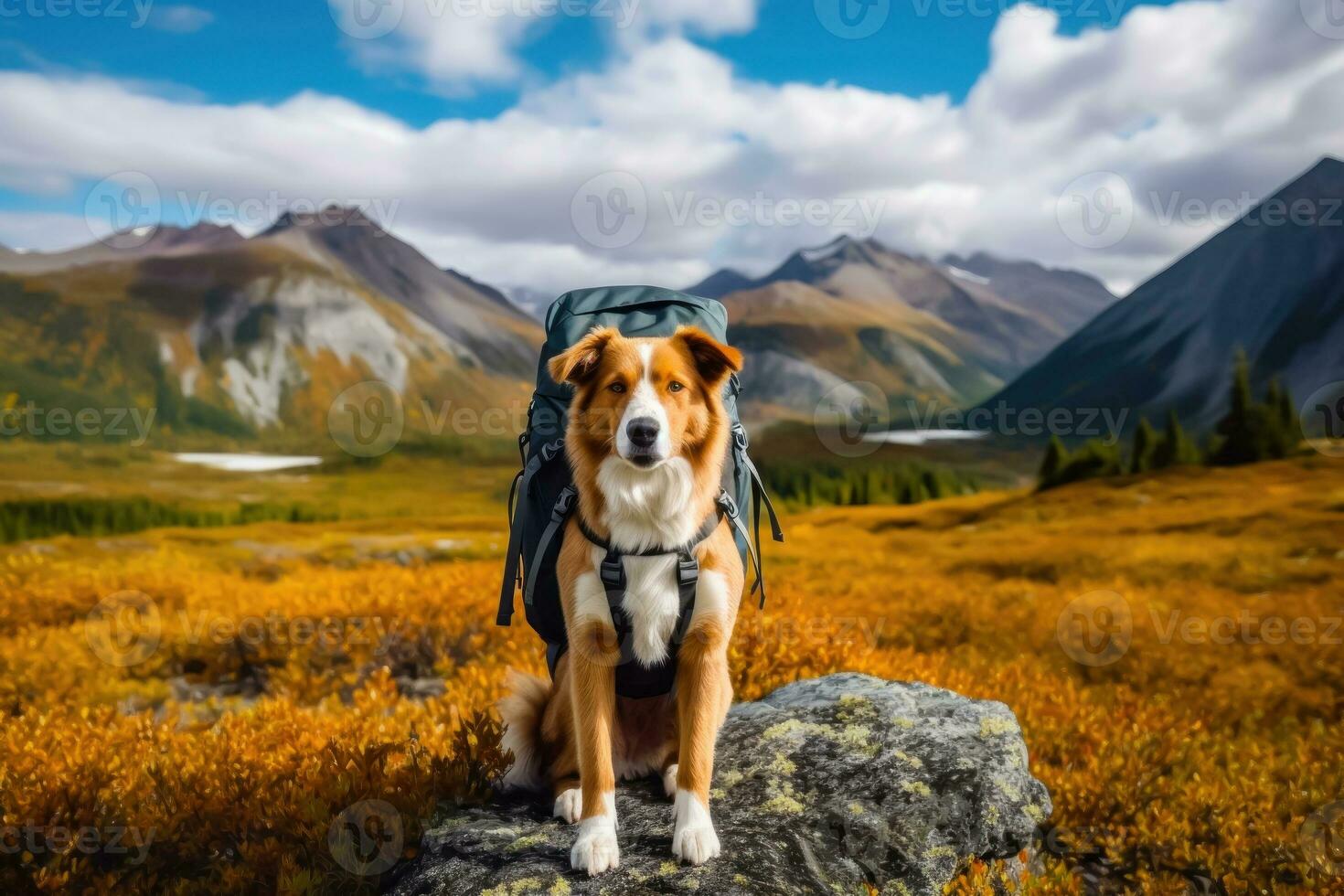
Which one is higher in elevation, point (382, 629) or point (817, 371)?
point (817, 371)

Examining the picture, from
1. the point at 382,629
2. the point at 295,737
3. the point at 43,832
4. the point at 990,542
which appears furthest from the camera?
the point at 990,542

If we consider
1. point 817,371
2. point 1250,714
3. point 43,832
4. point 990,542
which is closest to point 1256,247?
point 817,371

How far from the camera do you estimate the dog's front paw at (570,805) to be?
430 cm

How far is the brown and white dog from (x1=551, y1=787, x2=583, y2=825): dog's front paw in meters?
0.49

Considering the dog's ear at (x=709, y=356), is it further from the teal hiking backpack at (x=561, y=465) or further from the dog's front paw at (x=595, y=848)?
the dog's front paw at (x=595, y=848)

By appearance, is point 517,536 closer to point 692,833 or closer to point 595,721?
point 595,721

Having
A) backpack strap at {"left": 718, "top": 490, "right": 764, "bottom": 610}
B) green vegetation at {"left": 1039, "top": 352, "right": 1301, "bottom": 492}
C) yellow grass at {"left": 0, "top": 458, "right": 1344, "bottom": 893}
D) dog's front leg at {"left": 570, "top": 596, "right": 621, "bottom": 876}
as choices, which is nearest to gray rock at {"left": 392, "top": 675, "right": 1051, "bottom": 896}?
dog's front leg at {"left": 570, "top": 596, "right": 621, "bottom": 876}

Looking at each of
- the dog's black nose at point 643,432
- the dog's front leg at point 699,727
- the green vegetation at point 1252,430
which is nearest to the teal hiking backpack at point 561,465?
the dog's front leg at point 699,727

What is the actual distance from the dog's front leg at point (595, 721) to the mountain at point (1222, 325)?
94245 millimetres

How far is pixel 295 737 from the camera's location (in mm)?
6023

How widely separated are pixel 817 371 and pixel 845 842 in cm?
15738

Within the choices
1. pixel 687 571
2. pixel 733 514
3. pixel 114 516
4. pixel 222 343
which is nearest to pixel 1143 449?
pixel 733 514

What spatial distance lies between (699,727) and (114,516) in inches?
1579

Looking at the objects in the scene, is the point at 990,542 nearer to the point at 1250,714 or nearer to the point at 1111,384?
the point at 1250,714
